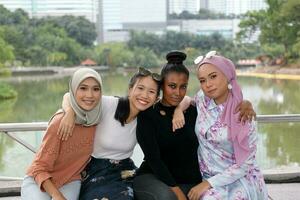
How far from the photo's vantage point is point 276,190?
7.72ft

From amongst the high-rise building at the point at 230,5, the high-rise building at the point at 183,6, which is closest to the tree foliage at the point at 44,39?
the high-rise building at the point at 183,6

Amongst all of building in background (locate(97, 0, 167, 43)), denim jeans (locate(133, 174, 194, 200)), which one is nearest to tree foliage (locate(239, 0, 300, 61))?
building in background (locate(97, 0, 167, 43))

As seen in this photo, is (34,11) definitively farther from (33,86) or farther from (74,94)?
(74,94)

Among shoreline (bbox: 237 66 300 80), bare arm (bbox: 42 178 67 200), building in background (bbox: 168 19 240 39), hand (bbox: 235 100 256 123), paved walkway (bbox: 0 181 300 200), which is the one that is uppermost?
building in background (bbox: 168 19 240 39)

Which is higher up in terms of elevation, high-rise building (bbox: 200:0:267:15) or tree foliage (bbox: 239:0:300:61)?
high-rise building (bbox: 200:0:267:15)

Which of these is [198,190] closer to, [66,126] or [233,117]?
[233,117]

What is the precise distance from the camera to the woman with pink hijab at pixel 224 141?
5.17 feet

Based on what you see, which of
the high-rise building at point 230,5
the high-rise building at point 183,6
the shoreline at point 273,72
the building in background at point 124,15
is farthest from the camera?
the high-rise building at point 230,5

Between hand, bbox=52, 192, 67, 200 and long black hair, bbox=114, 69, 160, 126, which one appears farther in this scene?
long black hair, bbox=114, 69, 160, 126

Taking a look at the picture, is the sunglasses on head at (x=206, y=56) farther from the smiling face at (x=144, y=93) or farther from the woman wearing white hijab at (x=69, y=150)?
the woman wearing white hijab at (x=69, y=150)

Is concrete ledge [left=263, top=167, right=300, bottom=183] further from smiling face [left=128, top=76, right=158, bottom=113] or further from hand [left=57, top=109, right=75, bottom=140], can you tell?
hand [left=57, top=109, right=75, bottom=140]

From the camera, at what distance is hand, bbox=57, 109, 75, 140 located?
157 cm

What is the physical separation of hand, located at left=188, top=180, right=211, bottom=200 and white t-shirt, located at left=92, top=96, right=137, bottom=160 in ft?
0.90

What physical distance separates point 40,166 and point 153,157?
39 centimetres
